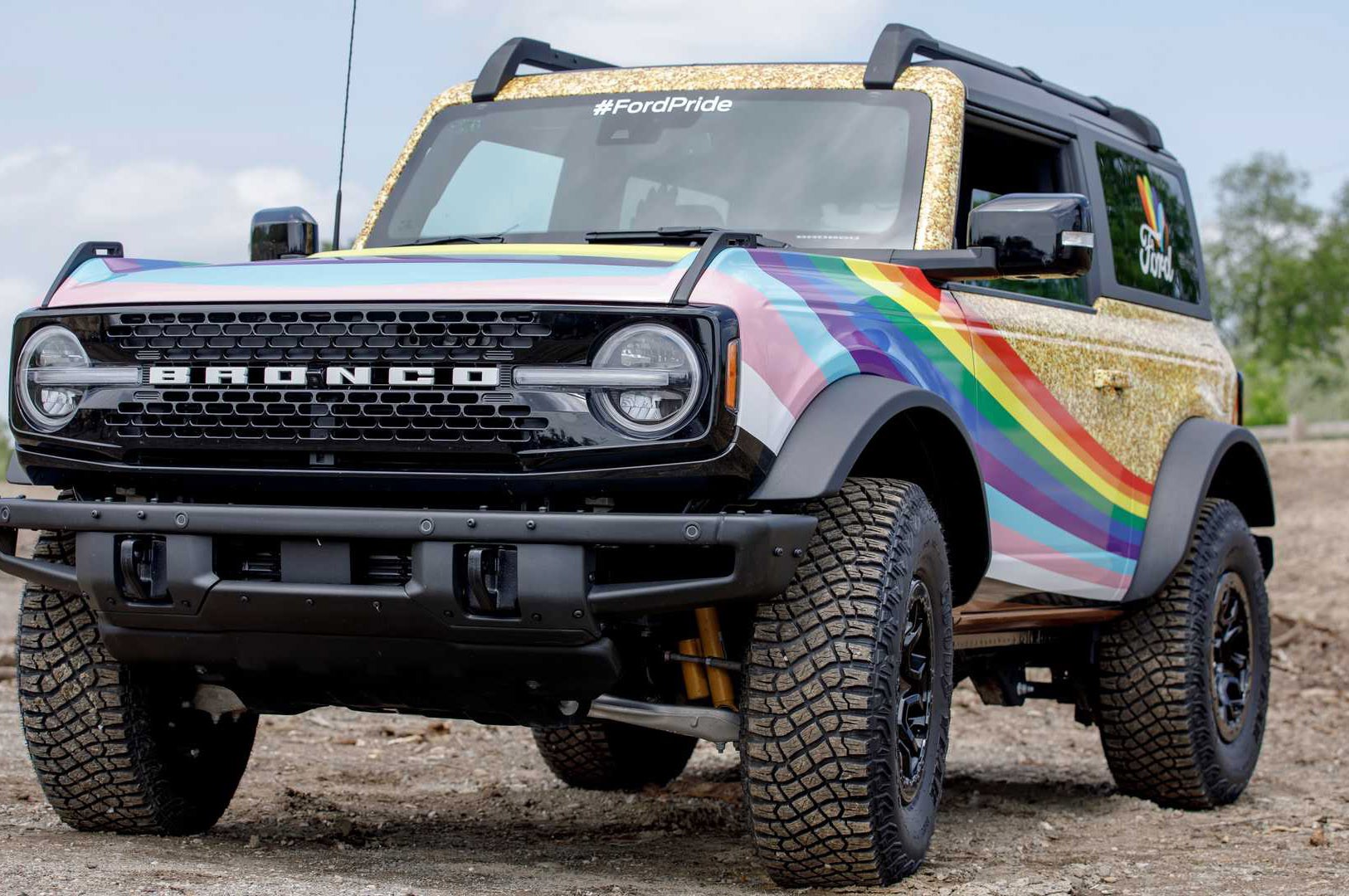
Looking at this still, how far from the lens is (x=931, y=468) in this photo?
4.83 metres

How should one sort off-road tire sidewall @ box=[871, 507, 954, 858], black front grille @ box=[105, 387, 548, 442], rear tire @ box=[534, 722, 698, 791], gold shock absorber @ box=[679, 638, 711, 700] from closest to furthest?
black front grille @ box=[105, 387, 548, 442] → off-road tire sidewall @ box=[871, 507, 954, 858] → gold shock absorber @ box=[679, 638, 711, 700] → rear tire @ box=[534, 722, 698, 791]

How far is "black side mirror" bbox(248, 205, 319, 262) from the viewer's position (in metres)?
5.61

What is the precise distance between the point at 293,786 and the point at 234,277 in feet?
8.67

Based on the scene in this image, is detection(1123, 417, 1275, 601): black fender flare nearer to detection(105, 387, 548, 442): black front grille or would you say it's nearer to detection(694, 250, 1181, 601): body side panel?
detection(694, 250, 1181, 601): body side panel

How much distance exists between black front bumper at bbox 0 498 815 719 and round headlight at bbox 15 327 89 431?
0.21 meters

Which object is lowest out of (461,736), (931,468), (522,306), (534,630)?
(461,736)

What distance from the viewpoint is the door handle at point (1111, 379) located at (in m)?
5.85

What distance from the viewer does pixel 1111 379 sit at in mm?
5922

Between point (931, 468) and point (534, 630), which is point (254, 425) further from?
point (931, 468)

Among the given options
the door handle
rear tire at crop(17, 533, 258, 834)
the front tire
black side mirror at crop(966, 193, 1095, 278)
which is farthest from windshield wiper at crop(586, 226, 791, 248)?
rear tire at crop(17, 533, 258, 834)

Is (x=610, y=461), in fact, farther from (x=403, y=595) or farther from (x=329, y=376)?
(x=329, y=376)

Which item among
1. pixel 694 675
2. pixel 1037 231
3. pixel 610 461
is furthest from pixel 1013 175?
pixel 610 461

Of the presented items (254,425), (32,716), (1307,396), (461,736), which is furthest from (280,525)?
(1307,396)

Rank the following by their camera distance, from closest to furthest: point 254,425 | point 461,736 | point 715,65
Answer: point 254,425, point 715,65, point 461,736
